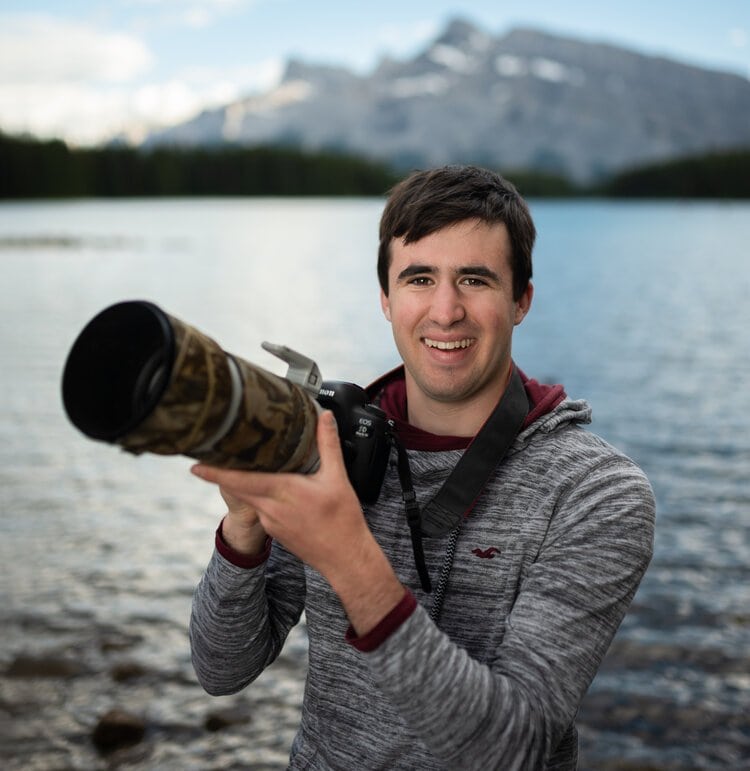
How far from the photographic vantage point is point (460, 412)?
2705mm

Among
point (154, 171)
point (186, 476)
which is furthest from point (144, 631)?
point (154, 171)

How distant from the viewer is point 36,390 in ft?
54.1

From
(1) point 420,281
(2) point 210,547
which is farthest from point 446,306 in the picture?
(2) point 210,547

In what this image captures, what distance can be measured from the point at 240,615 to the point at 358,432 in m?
0.66

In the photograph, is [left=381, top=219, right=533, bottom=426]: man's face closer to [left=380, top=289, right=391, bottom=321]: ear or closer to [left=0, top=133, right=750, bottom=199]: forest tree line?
[left=380, top=289, right=391, bottom=321]: ear

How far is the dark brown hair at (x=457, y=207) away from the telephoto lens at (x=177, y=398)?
34.7 inches

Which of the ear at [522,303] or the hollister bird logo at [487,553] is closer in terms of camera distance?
the hollister bird logo at [487,553]

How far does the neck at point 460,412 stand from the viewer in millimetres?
2688

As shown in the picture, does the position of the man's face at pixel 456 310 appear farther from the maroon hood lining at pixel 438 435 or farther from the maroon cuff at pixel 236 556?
the maroon cuff at pixel 236 556

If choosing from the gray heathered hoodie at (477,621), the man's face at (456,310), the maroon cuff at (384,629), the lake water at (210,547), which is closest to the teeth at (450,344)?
the man's face at (456,310)

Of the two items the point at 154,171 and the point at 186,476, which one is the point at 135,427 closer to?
the point at 186,476

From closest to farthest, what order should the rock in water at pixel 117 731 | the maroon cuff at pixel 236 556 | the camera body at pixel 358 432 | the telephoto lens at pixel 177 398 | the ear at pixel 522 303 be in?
the telephoto lens at pixel 177 398 < the camera body at pixel 358 432 < the maroon cuff at pixel 236 556 < the ear at pixel 522 303 < the rock in water at pixel 117 731

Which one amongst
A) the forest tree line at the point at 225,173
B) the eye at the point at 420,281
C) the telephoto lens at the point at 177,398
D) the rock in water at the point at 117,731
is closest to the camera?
the telephoto lens at the point at 177,398

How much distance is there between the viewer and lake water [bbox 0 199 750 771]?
5.79 m
